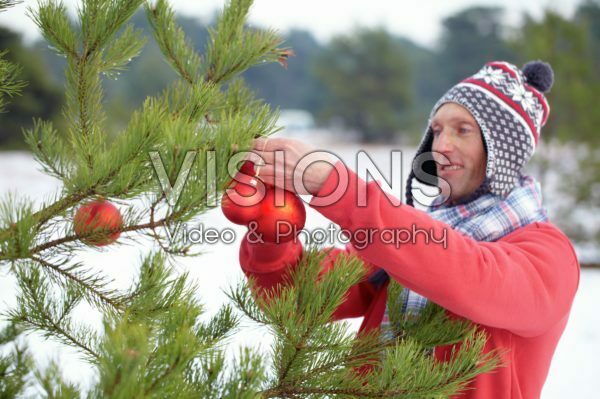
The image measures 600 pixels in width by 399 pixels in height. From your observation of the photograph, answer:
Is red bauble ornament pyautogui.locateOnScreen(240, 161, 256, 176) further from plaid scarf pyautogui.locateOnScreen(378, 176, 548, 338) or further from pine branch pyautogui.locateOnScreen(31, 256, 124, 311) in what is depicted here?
plaid scarf pyautogui.locateOnScreen(378, 176, 548, 338)

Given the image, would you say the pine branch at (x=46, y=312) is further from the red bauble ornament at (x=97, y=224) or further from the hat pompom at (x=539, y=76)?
the hat pompom at (x=539, y=76)

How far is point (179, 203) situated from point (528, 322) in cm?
64

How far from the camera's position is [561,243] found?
3.46ft

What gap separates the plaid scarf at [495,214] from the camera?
44.9 inches

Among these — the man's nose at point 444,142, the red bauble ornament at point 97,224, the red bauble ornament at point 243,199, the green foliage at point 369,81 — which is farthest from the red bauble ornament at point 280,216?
the green foliage at point 369,81

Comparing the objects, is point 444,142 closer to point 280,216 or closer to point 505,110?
point 505,110

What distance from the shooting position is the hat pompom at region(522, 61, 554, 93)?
1.31 metres

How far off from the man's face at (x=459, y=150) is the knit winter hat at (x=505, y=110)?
0.8 inches

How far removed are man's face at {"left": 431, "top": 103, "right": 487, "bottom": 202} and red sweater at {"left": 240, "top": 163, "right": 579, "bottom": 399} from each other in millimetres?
170

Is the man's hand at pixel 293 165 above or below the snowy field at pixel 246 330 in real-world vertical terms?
above

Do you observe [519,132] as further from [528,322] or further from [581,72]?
[581,72]

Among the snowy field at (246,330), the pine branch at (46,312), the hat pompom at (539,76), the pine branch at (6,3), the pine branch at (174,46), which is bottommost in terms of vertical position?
the snowy field at (246,330)

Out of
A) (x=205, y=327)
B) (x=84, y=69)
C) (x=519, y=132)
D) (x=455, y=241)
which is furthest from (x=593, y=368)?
(x=84, y=69)

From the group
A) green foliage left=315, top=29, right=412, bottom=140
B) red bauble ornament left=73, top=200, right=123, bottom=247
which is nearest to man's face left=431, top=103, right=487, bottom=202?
red bauble ornament left=73, top=200, right=123, bottom=247
